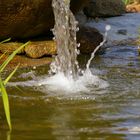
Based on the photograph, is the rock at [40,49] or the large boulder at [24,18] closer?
the large boulder at [24,18]

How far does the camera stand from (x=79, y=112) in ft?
16.8

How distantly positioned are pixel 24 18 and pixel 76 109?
Answer: 10.2 feet

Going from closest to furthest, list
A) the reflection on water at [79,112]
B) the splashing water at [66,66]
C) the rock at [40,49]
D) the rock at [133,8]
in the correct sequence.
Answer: the reflection on water at [79,112] → the splashing water at [66,66] → the rock at [40,49] → the rock at [133,8]

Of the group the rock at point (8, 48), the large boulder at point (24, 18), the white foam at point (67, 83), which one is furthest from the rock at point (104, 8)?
the white foam at point (67, 83)

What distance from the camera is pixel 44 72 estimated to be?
7422 millimetres

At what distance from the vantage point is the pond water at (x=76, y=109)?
4.38m

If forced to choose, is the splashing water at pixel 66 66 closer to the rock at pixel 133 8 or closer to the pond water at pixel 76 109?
the pond water at pixel 76 109

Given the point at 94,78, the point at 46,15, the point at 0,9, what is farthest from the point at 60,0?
the point at 94,78

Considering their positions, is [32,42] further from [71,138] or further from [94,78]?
[71,138]

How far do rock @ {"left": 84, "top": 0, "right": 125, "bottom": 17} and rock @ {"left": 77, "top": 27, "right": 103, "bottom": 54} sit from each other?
105 inches

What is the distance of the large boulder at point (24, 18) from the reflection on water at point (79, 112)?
1.20 m

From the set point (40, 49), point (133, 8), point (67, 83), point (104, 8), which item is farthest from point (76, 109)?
point (133, 8)

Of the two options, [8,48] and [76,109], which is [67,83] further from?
[8,48]

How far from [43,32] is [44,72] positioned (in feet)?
5.18
